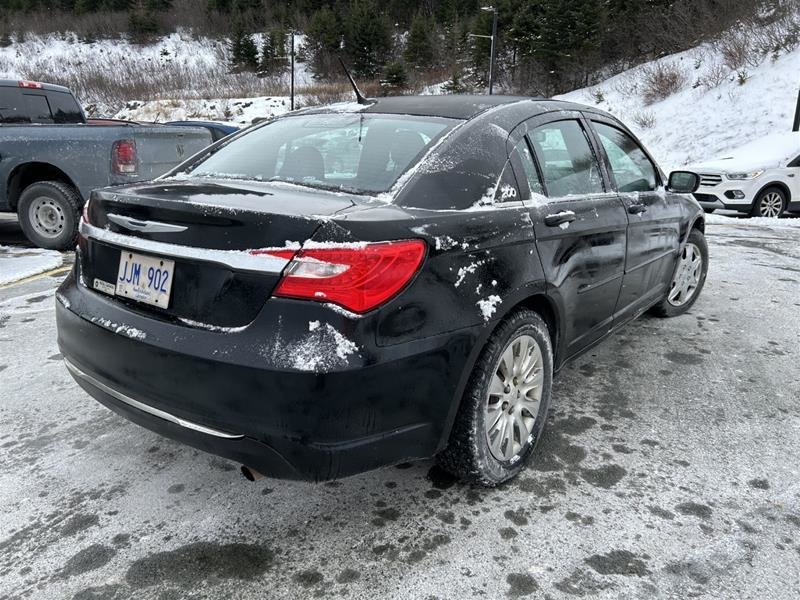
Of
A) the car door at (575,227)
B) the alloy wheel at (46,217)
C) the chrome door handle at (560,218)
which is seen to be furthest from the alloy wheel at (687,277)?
the alloy wheel at (46,217)

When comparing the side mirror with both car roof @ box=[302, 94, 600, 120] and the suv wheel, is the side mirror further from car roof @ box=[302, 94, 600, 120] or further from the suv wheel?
the suv wheel

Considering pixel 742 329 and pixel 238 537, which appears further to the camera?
pixel 742 329

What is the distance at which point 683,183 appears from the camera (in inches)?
161

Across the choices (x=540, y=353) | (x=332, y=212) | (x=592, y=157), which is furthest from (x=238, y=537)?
(x=592, y=157)

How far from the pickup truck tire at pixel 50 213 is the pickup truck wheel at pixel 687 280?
5.64 meters

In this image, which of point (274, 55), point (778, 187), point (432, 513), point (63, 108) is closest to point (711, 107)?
Result: point (778, 187)

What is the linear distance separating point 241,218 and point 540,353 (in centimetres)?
137

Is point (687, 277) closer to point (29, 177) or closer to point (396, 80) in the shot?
point (29, 177)

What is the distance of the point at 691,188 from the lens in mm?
4090

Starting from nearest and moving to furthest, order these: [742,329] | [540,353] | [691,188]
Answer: [540,353], [691,188], [742,329]

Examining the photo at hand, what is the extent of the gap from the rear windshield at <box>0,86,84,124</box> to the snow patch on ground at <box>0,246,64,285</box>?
1.69m

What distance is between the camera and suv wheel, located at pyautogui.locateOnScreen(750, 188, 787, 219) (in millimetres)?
10359

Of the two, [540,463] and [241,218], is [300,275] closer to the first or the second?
[241,218]

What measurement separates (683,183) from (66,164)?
5.75m
